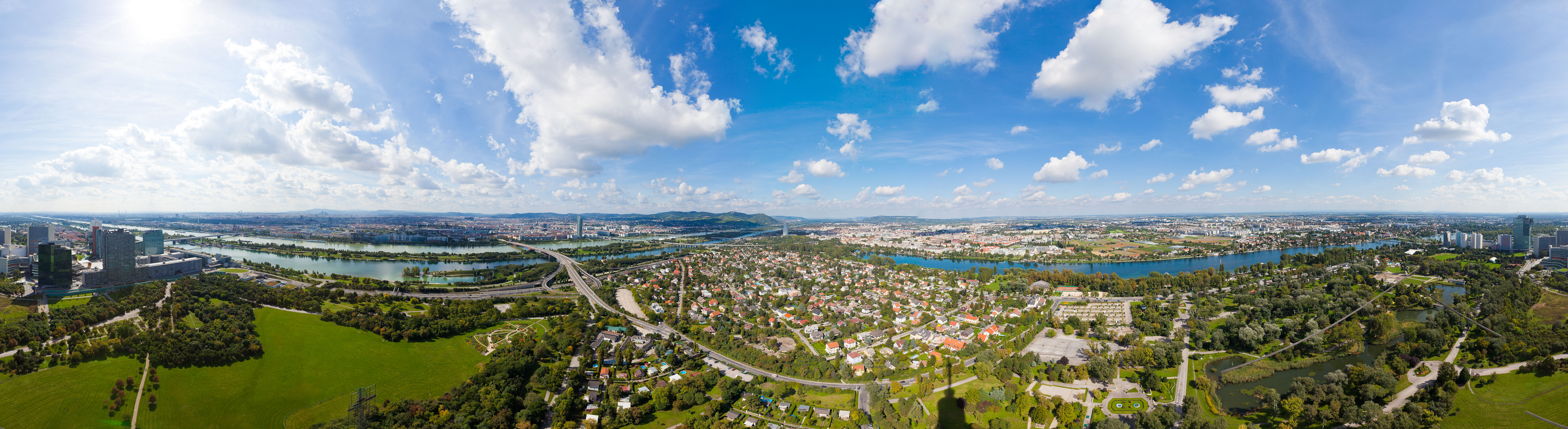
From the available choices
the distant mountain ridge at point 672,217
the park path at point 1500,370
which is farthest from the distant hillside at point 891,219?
the park path at point 1500,370

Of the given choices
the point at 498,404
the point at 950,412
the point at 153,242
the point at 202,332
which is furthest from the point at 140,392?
the point at 153,242

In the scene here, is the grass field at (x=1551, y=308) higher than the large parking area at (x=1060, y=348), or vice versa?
the grass field at (x=1551, y=308)

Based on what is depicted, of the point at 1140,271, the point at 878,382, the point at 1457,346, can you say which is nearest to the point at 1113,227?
the point at 1140,271

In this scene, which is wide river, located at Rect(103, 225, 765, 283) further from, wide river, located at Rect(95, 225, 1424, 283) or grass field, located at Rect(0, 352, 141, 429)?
grass field, located at Rect(0, 352, 141, 429)

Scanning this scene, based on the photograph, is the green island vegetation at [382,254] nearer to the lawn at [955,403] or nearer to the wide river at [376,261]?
the wide river at [376,261]

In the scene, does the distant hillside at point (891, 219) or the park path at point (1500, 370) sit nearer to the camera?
the park path at point (1500, 370)

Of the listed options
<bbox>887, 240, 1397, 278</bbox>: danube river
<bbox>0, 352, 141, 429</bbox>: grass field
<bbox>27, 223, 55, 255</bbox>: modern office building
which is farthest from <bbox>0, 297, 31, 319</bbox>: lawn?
<bbox>887, 240, 1397, 278</bbox>: danube river

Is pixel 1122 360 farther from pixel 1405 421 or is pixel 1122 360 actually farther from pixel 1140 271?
pixel 1140 271
